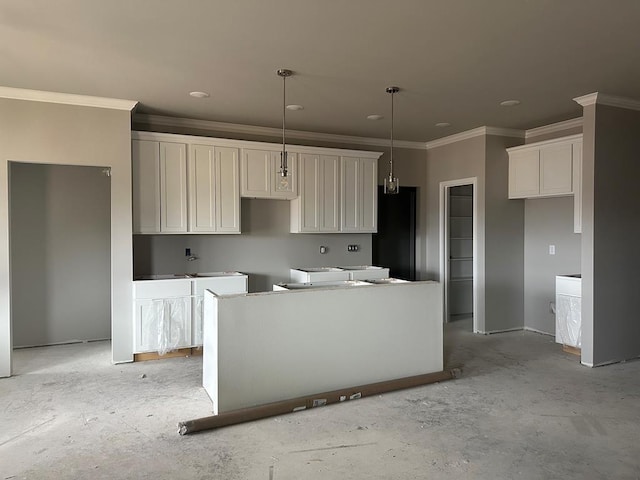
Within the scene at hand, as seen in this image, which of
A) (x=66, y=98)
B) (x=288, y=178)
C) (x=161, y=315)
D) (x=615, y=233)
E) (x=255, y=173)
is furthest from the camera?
(x=288, y=178)

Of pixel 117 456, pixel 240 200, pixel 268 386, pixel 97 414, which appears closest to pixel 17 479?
pixel 117 456

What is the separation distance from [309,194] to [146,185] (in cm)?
191

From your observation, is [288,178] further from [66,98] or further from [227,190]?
[66,98]

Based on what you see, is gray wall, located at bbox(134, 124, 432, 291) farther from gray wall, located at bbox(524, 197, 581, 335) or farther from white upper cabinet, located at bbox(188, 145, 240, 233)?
gray wall, located at bbox(524, 197, 581, 335)

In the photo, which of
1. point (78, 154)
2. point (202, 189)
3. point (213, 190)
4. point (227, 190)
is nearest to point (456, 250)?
point (227, 190)

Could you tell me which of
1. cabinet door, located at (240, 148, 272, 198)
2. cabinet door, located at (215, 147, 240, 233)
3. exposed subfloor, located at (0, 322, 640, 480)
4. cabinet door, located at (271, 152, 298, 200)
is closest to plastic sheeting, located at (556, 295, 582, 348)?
exposed subfloor, located at (0, 322, 640, 480)

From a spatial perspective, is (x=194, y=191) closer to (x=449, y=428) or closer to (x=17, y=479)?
(x=17, y=479)

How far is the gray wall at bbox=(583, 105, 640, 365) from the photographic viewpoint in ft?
14.5

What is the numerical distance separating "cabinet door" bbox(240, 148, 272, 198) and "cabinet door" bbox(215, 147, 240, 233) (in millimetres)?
84

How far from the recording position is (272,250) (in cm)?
585

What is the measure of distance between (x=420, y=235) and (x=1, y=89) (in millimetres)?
5304

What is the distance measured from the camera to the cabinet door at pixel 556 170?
5.13 metres

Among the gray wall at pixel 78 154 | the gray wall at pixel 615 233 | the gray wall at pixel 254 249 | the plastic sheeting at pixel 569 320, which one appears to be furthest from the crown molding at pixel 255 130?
the plastic sheeting at pixel 569 320

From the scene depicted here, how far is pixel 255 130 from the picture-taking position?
5.77 metres
